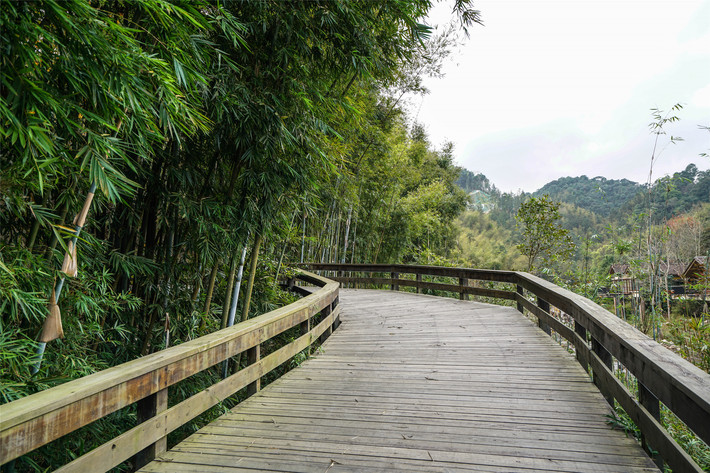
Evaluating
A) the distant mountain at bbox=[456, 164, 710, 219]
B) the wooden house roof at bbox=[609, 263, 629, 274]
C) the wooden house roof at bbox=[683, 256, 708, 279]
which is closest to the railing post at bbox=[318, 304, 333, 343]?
the distant mountain at bbox=[456, 164, 710, 219]

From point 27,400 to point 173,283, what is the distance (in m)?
2.36

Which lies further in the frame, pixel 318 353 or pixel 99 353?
pixel 318 353

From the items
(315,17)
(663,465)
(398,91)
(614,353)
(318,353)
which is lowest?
(318,353)

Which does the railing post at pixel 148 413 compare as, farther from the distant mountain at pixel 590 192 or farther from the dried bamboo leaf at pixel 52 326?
the distant mountain at pixel 590 192

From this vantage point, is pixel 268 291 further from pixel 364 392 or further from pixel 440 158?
pixel 440 158

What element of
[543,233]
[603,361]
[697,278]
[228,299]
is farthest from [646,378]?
[543,233]

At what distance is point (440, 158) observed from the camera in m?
22.4

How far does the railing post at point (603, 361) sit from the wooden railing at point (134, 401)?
90.6 inches

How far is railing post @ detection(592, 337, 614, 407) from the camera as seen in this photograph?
2479 millimetres

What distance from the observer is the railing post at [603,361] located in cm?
248

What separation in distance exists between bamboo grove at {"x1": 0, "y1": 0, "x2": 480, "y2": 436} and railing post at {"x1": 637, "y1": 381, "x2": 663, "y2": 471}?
2.56m

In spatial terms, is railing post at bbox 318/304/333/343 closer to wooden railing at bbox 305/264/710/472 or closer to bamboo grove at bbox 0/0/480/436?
bamboo grove at bbox 0/0/480/436

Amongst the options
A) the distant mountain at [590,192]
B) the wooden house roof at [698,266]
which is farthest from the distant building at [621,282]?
the distant mountain at [590,192]

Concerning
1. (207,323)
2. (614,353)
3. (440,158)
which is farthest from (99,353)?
(440,158)
